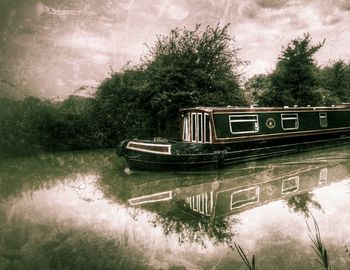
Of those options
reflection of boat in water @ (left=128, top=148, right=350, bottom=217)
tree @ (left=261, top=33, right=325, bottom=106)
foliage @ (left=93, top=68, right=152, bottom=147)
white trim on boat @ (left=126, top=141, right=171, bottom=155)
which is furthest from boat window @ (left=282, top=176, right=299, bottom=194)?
tree @ (left=261, top=33, right=325, bottom=106)

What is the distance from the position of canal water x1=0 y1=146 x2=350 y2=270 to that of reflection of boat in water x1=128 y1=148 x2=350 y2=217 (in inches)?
0.9

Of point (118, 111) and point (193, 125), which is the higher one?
point (118, 111)

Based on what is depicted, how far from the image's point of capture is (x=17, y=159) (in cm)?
1185

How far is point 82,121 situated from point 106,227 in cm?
1035

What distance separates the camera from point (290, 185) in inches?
274

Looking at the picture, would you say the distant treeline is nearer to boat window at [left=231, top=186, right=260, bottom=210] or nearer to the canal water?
the canal water

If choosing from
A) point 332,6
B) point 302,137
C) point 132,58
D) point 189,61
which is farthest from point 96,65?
point 332,6

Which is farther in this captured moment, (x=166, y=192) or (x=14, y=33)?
(x=14, y=33)

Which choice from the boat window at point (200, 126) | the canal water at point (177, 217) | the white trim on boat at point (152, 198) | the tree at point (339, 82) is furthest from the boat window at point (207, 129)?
the tree at point (339, 82)

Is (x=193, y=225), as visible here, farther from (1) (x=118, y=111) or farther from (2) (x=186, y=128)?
(1) (x=118, y=111)

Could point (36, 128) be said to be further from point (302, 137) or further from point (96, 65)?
point (302, 137)

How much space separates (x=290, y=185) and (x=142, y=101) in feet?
28.1

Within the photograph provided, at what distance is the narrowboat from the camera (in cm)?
852

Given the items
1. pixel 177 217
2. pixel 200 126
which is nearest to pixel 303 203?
pixel 177 217
